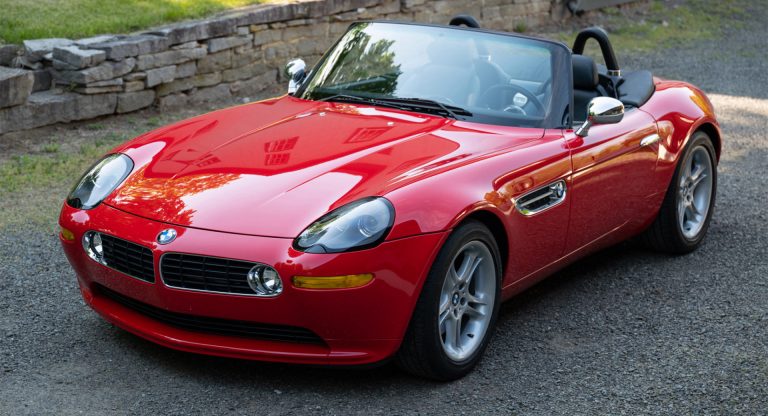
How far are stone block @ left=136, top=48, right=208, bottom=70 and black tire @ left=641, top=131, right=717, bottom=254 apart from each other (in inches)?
186

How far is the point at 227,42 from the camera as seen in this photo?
32.4 ft

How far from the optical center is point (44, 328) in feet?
15.9

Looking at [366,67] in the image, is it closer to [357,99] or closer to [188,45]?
[357,99]

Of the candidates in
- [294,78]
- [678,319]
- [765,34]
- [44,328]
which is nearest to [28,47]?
[294,78]

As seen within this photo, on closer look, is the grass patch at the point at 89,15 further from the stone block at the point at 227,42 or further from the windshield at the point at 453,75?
the windshield at the point at 453,75

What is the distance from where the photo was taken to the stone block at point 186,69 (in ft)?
31.0

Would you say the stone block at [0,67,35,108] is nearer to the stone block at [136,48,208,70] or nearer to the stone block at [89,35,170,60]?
the stone block at [89,35,170,60]

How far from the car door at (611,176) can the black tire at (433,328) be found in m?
0.88

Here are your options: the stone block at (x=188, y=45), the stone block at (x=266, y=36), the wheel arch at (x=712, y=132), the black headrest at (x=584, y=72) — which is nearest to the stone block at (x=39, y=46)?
the stone block at (x=188, y=45)

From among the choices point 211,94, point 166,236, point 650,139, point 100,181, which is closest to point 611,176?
point 650,139

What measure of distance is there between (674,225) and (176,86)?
16.7 feet

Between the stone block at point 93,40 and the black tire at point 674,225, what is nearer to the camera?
the black tire at point 674,225

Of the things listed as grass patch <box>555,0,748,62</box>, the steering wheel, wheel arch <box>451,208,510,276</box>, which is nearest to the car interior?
the steering wheel

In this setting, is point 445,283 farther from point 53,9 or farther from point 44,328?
point 53,9
